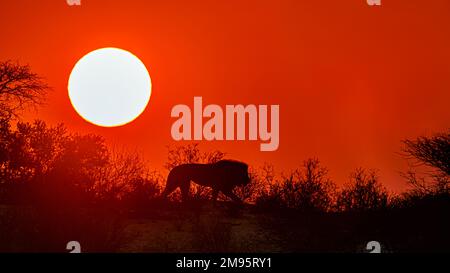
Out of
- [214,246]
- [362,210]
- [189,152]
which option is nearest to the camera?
[214,246]

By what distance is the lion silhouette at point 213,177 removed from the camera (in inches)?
1202

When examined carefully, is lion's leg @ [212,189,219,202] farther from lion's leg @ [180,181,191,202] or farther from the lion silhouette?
lion's leg @ [180,181,191,202]

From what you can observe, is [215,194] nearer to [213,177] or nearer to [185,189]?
[213,177]

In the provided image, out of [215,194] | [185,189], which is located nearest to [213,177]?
[215,194]

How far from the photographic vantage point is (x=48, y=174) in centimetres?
3092

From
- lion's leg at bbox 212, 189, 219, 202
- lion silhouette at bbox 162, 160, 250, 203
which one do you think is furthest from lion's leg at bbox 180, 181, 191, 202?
lion's leg at bbox 212, 189, 219, 202

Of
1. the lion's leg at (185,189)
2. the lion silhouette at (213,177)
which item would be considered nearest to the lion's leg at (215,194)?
the lion silhouette at (213,177)
